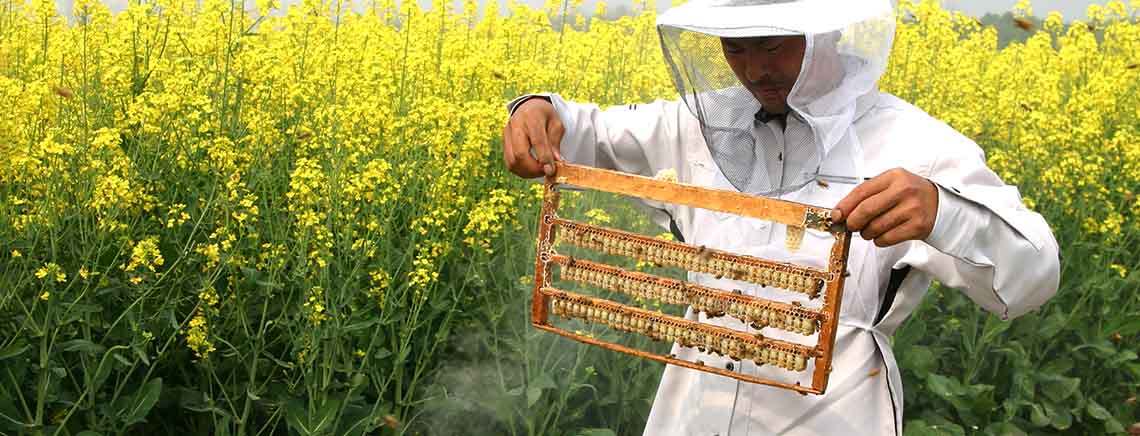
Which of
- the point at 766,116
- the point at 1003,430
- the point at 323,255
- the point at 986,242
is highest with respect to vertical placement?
the point at 766,116

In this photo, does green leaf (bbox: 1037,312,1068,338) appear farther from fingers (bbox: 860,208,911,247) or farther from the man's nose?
fingers (bbox: 860,208,911,247)

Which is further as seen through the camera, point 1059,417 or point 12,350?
point 1059,417

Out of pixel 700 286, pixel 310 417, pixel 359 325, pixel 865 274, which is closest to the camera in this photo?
pixel 700 286

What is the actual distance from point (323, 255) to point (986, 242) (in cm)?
187

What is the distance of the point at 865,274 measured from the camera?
223 centimetres

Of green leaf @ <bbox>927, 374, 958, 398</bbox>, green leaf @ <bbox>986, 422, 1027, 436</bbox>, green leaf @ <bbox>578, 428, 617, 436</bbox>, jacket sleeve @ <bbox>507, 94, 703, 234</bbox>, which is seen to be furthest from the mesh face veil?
green leaf @ <bbox>986, 422, 1027, 436</bbox>

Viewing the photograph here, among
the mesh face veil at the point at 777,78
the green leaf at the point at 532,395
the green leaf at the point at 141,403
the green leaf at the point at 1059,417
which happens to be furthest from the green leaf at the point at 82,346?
the green leaf at the point at 1059,417

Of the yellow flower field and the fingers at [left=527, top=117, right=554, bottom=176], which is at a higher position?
the fingers at [left=527, top=117, right=554, bottom=176]

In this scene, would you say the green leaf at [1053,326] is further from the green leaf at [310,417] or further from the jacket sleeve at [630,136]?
the jacket sleeve at [630,136]

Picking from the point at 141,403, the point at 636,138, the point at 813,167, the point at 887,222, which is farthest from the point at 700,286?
the point at 141,403

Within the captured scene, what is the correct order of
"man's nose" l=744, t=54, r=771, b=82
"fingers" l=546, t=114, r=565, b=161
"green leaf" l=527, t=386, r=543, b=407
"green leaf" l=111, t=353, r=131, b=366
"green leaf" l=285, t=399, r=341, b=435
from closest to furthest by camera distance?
"man's nose" l=744, t=54, r=771, b=82, "fingers" l=546, t=114, r=565, b=161, "green leaf" l=111, t=353, r=131, b=366, "green leaf" l=285, t=399, r=341, b=435, "green leaf" l=527, t=386, r=543, b=407

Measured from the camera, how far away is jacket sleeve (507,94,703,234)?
249cm

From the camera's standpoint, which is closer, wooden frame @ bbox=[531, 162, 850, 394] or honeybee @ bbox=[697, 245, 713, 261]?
wooden frame @ bbox=[531, 162, 850, 394]

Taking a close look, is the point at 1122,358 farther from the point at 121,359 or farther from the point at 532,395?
the point at 121,359
